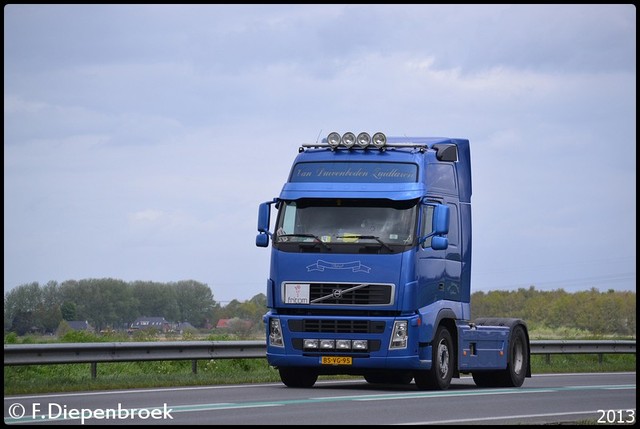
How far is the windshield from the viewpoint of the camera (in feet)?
65.4

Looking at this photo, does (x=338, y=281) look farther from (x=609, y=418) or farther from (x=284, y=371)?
(x=609, y=418)

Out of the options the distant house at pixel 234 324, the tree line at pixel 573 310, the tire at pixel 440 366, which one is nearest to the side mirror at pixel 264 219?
the tire at pixel 440 366

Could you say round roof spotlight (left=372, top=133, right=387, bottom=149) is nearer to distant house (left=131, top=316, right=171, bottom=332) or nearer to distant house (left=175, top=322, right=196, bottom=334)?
distant house (left=175, top=322, right=196, bottom=334)

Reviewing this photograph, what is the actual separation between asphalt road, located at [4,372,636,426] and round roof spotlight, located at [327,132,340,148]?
12.8 feet

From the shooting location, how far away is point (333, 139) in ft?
69.3

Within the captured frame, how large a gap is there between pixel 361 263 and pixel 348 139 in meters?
2.30

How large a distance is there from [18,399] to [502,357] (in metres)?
8.85

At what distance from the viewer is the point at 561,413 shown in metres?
16.3

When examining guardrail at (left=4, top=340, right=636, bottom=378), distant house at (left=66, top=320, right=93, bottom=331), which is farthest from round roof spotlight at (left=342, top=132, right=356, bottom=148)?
distant house at (left=66, top=320, right=93, bottom=331)

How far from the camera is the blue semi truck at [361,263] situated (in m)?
19.9

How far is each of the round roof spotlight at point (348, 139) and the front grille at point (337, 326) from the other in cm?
286

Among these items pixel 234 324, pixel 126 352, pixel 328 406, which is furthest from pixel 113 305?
pixel 328 406

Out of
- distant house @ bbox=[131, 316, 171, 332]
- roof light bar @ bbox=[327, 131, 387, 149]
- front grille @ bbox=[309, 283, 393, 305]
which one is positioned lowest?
distant house @ bbox=[131, 316, 171, 332]

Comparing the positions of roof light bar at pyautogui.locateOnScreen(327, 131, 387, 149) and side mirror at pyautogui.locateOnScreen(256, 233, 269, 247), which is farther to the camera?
roof light bar at pyautogui.locateOnScreen(327, 131, 387, 149)
